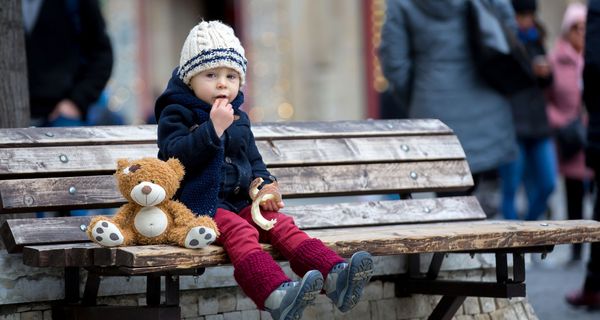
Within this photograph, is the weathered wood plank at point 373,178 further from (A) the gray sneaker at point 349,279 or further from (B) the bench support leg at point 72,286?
(A) the gray sneaker at point 349,279

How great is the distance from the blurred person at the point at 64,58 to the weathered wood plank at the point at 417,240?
2.32 metres

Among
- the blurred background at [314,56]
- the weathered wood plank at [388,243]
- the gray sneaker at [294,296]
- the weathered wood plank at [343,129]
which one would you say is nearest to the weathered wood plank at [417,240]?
the weathered wood plank at [388,243]

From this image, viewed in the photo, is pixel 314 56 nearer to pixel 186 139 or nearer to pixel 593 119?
pixel 593 119

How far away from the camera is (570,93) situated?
1075 centimetres

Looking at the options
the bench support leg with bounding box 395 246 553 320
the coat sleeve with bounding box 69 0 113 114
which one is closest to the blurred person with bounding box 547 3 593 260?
the coat sleeve with bounding box 69 0 113 114

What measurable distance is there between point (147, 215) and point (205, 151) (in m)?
0.29

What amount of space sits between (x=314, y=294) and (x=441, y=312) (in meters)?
1.42

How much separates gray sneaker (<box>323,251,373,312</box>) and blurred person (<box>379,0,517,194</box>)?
11.3ft

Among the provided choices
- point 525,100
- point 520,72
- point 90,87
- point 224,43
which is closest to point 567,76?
point 525,100

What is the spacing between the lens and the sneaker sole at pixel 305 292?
14.0 feet

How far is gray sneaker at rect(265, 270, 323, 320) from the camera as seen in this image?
426 centimetres

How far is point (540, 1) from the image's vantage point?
739 inches

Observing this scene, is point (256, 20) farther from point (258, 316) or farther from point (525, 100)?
point (258, 316)

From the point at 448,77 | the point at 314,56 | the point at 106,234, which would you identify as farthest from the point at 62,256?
the point at 314,56
